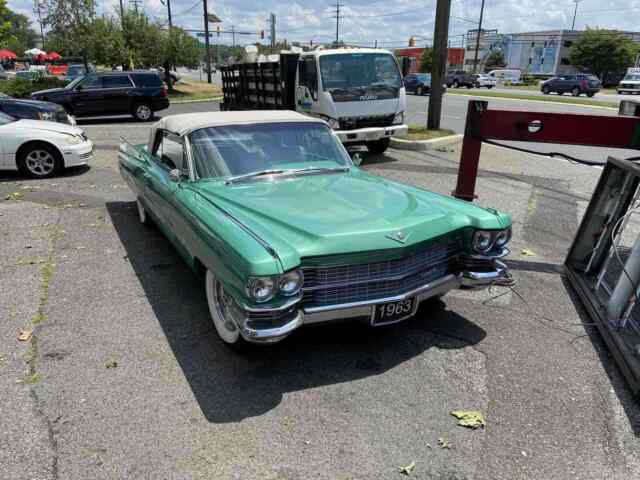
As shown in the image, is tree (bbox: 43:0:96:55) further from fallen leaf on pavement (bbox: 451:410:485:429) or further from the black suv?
fallen leaf on pavement (bbox: 451:410:485:429)

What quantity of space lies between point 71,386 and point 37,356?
55 centimetres

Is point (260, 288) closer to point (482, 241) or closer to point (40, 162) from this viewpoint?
point (482, 241)

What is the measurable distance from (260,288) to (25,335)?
220cm

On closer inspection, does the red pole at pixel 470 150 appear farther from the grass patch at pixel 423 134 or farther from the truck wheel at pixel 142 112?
the truck wheel at pixel 142 112

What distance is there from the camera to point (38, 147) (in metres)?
9.02

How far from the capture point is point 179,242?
430 cm

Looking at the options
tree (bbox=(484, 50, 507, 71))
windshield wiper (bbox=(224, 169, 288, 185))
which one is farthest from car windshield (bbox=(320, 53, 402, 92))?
tree (bbox=(484, 50, 507, 71))

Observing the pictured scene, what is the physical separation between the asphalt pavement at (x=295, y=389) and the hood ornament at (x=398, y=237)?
3.02 ft

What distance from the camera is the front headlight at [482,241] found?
3.72 m

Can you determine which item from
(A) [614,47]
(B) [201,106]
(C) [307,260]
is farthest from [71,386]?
(A) [614,47]

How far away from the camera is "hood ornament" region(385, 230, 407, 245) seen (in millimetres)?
3254

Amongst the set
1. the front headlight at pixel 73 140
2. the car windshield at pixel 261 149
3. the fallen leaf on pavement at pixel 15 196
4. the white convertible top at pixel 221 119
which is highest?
A: the white convertible top at pixel 221 119

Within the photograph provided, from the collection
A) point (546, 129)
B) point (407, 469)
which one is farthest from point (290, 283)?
point (546, 129)

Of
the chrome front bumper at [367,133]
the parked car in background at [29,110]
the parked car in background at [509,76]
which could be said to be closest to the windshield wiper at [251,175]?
the chrome front bumper at [367,133]
